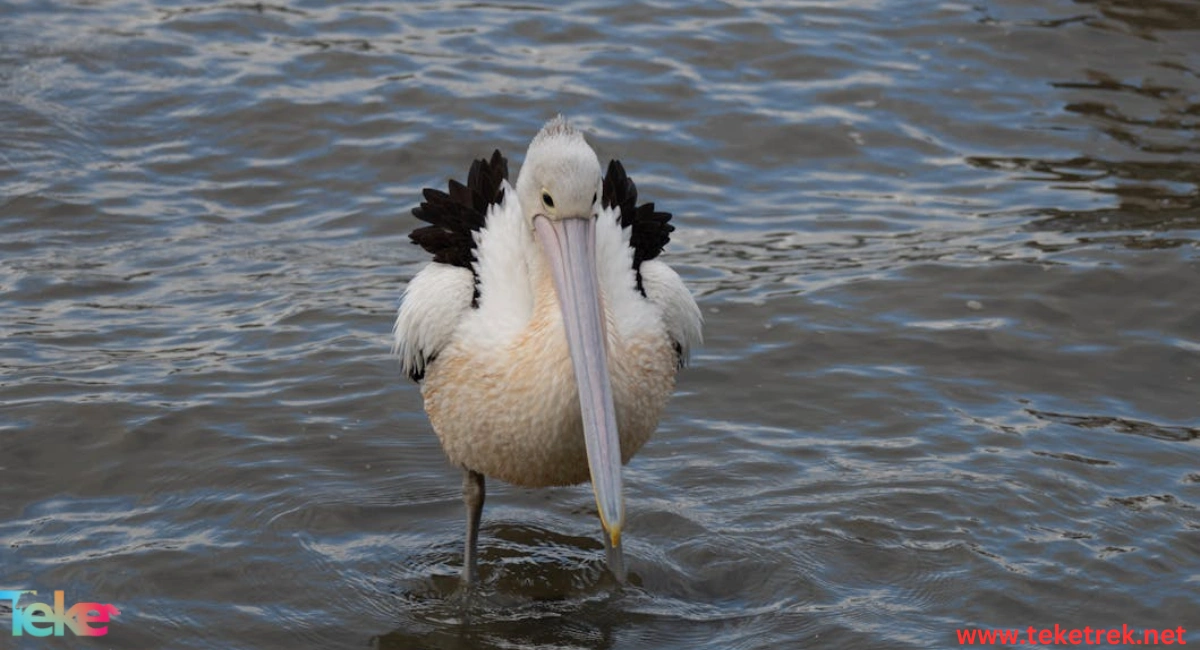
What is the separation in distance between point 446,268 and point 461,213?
23 centimetres

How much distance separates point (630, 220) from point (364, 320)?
8.80ft

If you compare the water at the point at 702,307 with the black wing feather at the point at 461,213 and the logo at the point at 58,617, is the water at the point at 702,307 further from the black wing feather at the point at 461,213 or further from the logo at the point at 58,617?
the black wing feather at the point at 461,213

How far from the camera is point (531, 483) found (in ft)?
19.6

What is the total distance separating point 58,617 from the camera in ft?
19.1

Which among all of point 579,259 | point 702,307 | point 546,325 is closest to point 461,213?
point 546,325

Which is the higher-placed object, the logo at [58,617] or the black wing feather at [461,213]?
the black wing feather at [461,213]

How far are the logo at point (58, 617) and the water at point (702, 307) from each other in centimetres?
9

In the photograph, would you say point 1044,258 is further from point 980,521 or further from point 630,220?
point 630,220

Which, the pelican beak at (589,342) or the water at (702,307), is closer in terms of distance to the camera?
the pelican beak at (589,342)

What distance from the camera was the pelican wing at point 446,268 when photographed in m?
6.04

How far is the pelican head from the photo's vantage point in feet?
16.8

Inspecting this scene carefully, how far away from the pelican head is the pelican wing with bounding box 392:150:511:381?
490 mm

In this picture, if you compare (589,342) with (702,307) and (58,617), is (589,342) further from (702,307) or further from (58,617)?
(702,307)

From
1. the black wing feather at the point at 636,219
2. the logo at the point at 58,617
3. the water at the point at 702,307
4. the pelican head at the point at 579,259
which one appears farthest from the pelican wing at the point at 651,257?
the logo at the point at 58,617
